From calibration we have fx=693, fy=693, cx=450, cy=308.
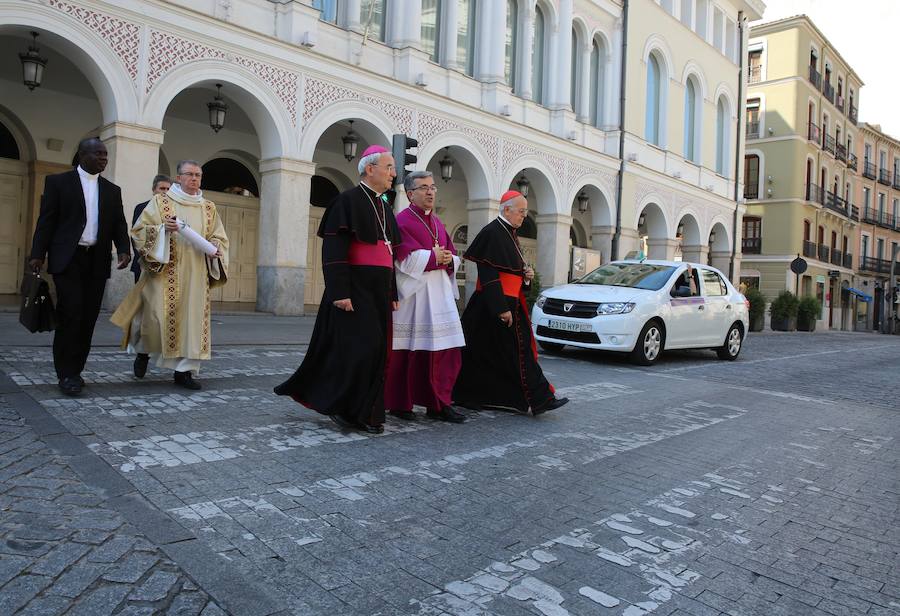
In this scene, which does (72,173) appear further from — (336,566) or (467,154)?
(467,154)

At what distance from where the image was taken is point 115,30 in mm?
11727

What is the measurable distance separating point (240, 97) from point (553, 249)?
1084cm

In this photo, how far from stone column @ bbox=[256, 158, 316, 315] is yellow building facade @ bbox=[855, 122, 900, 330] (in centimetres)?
5174

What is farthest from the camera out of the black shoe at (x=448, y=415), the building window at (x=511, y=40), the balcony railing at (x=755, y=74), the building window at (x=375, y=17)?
the balcony railing at (x=755, y=74)

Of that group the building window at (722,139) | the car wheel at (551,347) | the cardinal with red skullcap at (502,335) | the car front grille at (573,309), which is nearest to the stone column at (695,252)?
the building window at (722,139)

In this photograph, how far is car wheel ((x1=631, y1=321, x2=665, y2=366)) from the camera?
1024 cm

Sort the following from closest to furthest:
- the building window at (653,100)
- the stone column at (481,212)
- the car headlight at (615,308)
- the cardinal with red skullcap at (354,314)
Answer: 1. the cardinal with red skullcap at (354,314)
2. the car headlight at (615,308)
3. the stone column at (481,212)
4. the building window at (653,100)

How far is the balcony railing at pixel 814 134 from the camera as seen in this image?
44812mm

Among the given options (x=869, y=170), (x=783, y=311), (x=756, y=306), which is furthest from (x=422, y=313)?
(x=869, y=170)

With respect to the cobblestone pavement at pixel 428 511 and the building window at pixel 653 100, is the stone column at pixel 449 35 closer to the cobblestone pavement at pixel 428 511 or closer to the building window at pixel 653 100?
the building window at pixel 653 100

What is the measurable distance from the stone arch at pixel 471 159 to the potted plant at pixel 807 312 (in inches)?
740

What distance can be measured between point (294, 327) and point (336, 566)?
10197 millimetres

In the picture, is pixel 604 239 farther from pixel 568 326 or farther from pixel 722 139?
pixel 568 326

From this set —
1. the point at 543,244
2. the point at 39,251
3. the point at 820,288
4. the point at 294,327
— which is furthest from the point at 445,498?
the point at 820,288
